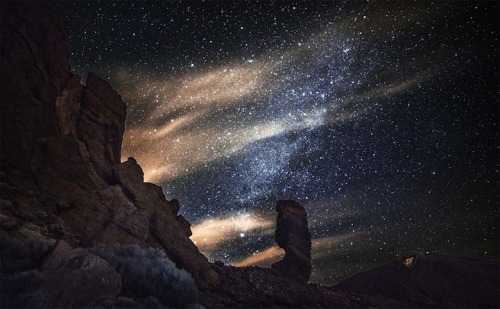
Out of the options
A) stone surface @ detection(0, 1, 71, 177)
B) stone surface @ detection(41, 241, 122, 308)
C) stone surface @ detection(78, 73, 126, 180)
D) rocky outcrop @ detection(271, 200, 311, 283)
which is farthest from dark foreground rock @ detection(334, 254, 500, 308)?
stone surface @ detection(0, 1, 71, 177)

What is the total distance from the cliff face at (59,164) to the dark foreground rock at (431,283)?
17.1m

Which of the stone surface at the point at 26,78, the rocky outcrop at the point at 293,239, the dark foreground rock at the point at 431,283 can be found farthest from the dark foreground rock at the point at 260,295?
the stone surface at the point at 26,78

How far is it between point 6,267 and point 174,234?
9528 millimetres

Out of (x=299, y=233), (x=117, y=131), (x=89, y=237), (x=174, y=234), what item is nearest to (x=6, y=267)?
(x=89, y=237)

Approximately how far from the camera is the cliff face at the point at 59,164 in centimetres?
1077

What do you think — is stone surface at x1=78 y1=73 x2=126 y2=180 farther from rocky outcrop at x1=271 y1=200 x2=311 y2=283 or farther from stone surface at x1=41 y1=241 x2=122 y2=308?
rocky outcrop at x1=271 y1=200 x2=311 y2=283

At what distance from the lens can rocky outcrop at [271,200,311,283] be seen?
95.0ft

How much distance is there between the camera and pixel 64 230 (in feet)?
Answer: 33.6

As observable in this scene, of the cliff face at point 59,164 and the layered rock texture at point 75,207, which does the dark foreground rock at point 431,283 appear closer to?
the layered rock texture at point 75,207

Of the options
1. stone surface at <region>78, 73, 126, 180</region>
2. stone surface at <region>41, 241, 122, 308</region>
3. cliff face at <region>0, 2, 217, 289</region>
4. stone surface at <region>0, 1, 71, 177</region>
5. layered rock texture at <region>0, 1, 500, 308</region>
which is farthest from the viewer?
stone surface at <region>78, 73, 126, 180</region>

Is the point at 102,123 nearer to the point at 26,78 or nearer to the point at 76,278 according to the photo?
the point at 26,78

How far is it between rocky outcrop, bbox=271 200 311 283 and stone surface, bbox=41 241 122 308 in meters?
22.3

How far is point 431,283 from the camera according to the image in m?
25.2

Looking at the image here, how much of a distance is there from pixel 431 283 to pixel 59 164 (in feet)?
89.6
